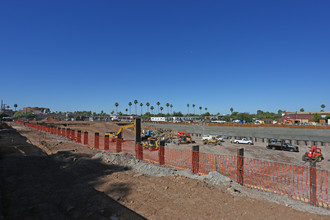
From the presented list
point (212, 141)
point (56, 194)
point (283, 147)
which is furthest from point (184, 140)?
point (56, 194)

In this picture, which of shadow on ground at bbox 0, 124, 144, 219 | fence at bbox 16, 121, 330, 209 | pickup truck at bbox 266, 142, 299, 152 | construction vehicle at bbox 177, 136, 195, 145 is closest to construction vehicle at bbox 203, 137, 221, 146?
construction vehicle at bbox 177, 136, 195, 145

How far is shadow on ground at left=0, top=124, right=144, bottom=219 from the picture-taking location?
4.50 meters

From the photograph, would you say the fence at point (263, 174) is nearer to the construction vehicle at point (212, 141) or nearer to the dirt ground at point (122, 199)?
the dirt ground at point (122, 199)

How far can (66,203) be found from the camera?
16.6ft

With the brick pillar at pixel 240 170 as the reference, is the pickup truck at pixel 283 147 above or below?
below

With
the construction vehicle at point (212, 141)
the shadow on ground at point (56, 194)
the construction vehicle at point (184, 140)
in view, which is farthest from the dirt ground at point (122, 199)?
the construction vehicle at point (212, 141)

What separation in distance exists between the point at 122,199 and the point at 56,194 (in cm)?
226

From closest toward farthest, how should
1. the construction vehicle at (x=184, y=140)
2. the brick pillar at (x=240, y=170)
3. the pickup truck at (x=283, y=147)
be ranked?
the brick pillar at (x=240, y=170) < the pickup truck at (x=283, y=147) < the construction vehicle at (x=184, y=140)

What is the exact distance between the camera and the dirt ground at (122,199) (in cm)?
459

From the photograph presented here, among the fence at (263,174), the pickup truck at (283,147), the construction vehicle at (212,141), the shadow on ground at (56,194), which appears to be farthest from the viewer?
the construction vehicle at (212,141)

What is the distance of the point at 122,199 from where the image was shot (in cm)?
541

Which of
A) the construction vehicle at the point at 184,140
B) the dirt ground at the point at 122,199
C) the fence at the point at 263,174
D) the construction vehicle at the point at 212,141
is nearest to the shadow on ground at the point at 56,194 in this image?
the dirt ground at the point at 122,199

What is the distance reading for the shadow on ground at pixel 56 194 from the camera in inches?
177

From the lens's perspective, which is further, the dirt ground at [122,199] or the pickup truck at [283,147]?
the pickup truck at [283,147]
